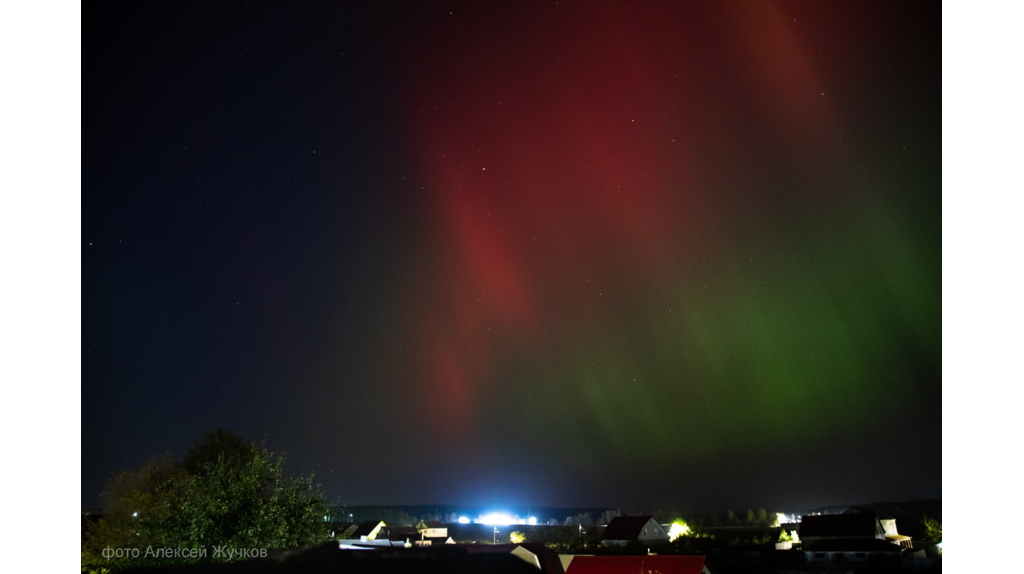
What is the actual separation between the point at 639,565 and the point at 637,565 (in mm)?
80

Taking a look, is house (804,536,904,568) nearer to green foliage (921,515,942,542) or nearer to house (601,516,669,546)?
green foliage (921,515,942,542)

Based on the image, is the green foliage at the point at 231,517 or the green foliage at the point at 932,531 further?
the green foliage at the point at 932,531

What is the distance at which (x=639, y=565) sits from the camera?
27.0 meters

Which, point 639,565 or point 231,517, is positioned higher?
point 231,517

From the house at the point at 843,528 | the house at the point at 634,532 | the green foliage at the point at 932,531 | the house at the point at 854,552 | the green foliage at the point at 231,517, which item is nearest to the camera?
the green foliage at the point at 231,517

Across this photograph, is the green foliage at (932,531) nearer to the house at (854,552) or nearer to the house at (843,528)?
the house at (843,528)

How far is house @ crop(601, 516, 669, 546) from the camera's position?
197 feet

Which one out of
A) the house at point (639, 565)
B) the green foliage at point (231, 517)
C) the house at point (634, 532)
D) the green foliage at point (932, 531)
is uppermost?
the green foliage at point (231, 517)

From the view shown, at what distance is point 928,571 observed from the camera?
3509 cm

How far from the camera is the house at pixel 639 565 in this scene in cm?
2633

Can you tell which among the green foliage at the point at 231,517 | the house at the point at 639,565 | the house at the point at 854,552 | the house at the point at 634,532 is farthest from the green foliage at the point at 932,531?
the green foliage at the point at 231,517

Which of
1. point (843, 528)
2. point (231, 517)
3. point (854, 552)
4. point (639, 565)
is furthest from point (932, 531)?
point (231, 517)

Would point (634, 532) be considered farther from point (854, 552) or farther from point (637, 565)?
point (637, 565)
